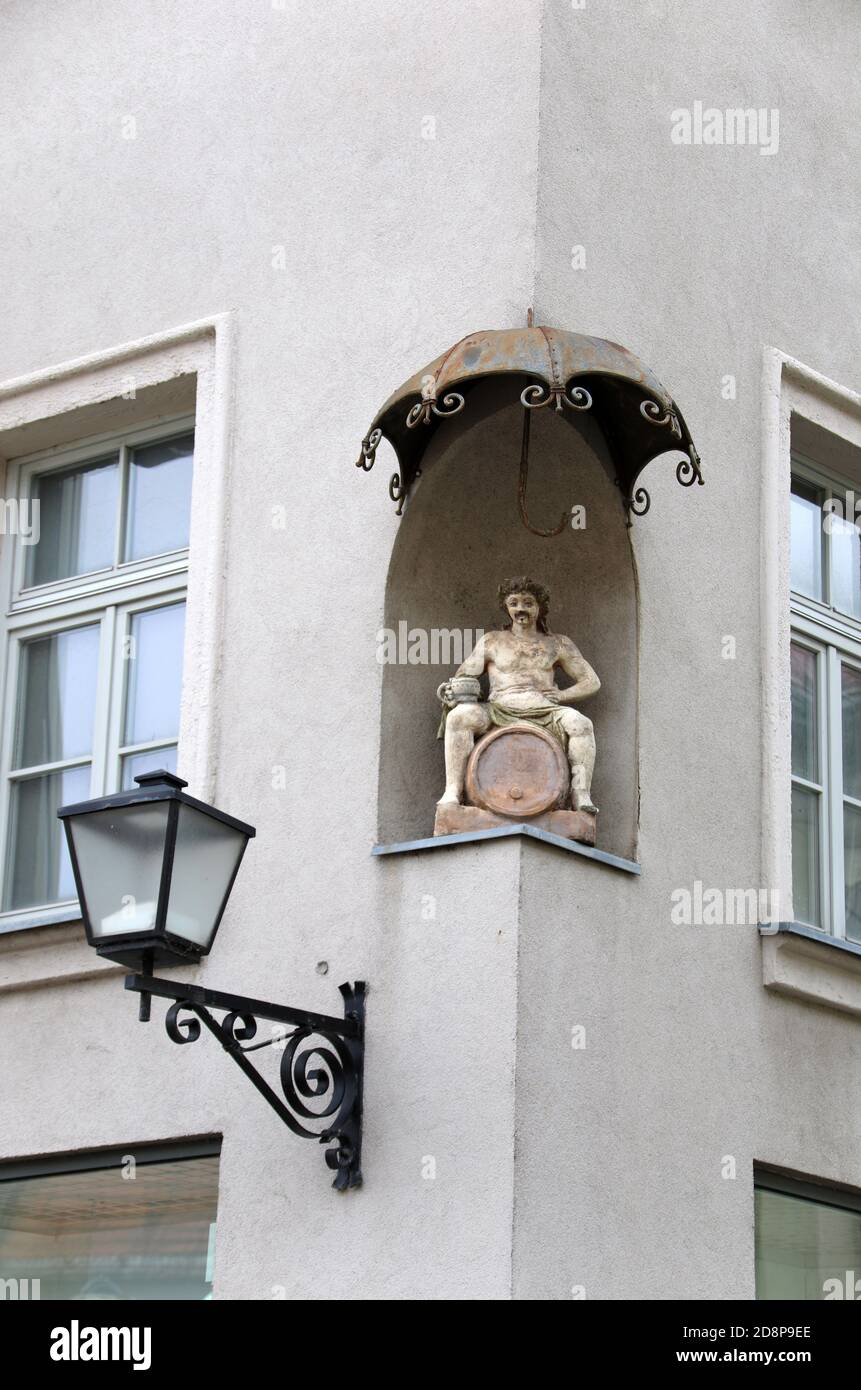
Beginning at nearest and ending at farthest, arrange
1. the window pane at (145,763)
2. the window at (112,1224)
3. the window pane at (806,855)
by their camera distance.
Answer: the window at (112,1224)
the window pane at (145,763)
the window pane at (806,855)

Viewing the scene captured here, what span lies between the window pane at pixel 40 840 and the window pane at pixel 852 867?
283 cm

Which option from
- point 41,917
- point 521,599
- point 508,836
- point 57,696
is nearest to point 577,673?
point 521,599

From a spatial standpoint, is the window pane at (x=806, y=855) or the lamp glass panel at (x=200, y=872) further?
the window pane at (x=806, y=855)

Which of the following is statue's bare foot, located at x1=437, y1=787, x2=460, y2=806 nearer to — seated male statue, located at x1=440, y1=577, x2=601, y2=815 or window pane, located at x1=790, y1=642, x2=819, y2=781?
seated male statue, located at x1=440, y1=577, x2=601, y2=815

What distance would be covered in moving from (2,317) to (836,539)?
3.40 meters

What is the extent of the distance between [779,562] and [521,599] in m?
1.21

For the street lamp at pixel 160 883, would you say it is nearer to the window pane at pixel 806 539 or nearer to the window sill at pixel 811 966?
the window sill at pixel 811 966

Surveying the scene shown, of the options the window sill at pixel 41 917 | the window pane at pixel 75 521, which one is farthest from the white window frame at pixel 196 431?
the window pane at pixel 75 521

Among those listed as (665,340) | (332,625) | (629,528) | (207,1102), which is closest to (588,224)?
(665,340)

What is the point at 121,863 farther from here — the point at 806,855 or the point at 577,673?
the point at 806,855

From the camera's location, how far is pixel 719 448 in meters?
8.41

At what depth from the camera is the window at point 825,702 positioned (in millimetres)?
8688

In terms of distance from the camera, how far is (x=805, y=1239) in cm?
793

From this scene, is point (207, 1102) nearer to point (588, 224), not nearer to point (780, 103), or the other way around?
point (588, 224)
